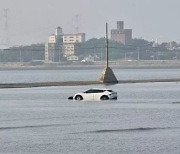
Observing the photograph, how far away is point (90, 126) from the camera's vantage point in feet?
220

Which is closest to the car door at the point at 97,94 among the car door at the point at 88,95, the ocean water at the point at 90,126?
the car door at the point at 88,95

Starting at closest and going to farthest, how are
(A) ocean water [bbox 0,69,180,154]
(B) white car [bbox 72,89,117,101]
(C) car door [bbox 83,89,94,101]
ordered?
(A) ocean water [bbox 0,69,180,154] < (B) white car [bbox 72,89,117,101] < (C) car door [bbox 83,89,94,101]

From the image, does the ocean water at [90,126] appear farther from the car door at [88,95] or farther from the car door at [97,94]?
the car door at [88,95]

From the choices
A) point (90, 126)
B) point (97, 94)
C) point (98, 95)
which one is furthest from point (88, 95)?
point (90, 126)

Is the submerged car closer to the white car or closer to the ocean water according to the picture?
the white car

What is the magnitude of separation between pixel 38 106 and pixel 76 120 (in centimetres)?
2017

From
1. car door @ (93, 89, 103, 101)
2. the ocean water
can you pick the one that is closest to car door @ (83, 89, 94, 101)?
car door @ (93, 89, 103, 101)

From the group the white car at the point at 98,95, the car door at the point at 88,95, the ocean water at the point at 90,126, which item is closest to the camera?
the ocean water at the point at 90,126

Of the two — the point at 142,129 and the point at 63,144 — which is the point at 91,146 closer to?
the point at 63,144

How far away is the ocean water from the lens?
2137 inches

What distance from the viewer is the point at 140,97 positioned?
10738cm

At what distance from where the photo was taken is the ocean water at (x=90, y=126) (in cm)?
5428

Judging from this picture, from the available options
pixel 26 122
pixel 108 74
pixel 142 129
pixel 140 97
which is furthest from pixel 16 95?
pixel 142 129

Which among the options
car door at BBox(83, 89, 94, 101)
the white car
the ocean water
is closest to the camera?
the ocean water
